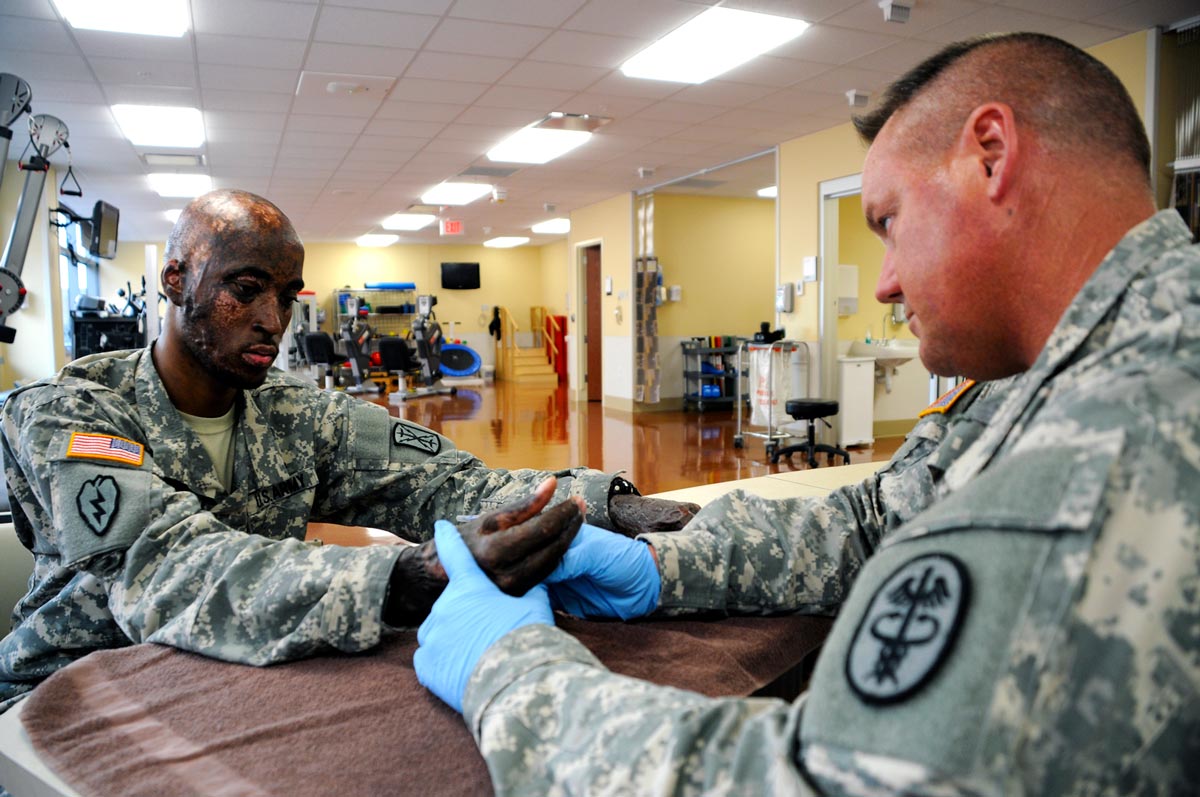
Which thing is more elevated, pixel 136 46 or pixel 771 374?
pixel 136 46

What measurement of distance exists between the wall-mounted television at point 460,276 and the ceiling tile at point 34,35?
38.8 feet

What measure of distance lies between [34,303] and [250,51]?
4.40 m

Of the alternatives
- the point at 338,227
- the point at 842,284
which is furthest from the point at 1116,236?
the point at 338,227

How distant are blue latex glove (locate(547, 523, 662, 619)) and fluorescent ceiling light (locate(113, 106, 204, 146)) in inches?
244

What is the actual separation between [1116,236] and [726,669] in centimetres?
61

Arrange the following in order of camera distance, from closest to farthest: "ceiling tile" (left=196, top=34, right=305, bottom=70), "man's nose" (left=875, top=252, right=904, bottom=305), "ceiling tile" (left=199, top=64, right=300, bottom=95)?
"man's nose" (left=875, top=252, right=904, bottom=305) < "ceiling tile" (left=196, top=34, right=305, bottom=70) < "ceiling tile" (left=199, top=64, right=300, bottom=95)

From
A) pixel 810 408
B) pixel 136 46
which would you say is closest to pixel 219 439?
pixel 136 46

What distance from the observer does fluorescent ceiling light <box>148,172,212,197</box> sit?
8.39m

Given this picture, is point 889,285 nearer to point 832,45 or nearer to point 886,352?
point 832,45

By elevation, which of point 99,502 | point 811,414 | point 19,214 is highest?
point 19,214

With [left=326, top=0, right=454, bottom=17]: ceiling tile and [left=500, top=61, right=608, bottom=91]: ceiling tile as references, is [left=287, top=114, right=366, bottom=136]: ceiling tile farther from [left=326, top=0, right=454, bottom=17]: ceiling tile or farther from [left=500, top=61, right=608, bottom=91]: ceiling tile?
[left=326, top=0, right=454, bottom=17]: ceiling tile

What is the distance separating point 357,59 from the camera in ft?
16.1

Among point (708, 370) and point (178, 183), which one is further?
point (708, 370)

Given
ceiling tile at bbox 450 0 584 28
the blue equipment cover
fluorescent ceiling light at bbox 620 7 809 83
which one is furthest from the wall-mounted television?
ceiling tile at bbox 450 0 584 28
